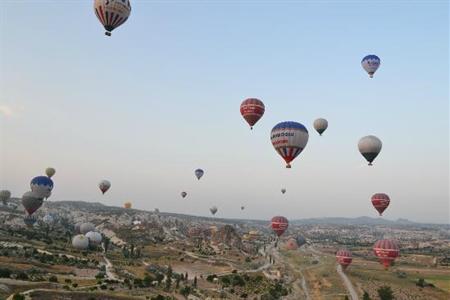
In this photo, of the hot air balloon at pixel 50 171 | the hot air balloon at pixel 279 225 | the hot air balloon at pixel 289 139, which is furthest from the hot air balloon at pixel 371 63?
the hot air balloon at pixel 50 171

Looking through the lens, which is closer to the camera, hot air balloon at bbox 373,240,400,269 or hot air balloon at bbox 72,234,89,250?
hot air balloon at bbox 373,240,400,269

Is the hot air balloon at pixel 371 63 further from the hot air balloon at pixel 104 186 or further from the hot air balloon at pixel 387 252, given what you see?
the hot air balloon at pixel 104 186

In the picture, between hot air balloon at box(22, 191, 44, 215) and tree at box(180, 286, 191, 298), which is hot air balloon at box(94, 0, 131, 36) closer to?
tree at box(180, 286, 191, 298)

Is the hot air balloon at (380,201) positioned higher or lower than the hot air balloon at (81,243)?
higher

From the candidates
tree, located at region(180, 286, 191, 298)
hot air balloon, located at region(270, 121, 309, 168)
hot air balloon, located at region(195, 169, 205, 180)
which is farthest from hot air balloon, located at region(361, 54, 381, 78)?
hot air balloon, located at region(195, 169, 205, 180)

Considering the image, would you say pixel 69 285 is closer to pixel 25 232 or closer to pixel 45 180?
pixel 45 180
